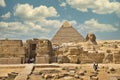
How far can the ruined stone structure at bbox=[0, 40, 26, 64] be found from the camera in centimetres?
2507

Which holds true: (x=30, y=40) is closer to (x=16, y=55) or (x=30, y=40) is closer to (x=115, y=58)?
(x=16, y=55)

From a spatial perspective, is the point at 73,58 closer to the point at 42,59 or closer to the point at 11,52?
the point at 42,59

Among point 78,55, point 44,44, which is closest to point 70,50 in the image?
point 78,55

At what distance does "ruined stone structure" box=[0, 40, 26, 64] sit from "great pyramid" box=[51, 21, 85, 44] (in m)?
21.8

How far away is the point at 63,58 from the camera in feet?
82.6

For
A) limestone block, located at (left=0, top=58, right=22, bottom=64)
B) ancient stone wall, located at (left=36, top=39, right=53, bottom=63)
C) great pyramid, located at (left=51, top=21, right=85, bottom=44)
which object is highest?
great pyramid, located at (left=51, top=21, right=85, bottom=44)

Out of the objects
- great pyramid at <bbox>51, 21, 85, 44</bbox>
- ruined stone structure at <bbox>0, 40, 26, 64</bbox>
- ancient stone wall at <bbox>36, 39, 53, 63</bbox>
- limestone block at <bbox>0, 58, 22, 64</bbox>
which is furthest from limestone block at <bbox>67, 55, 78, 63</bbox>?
great pyramid at <bbox>51, 21, 85, 44</bbox>

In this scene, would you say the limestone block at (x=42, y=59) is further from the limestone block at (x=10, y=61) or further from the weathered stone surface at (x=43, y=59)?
the limestone block at (x=10, y=61)

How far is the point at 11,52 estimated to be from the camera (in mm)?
25453

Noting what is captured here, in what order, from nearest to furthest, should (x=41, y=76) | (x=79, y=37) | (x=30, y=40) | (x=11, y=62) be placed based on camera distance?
(x=41, y=76) → (x=11, y=62) → (x=30, y=40) → (x=79, y=37)

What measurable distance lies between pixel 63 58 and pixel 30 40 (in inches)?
168

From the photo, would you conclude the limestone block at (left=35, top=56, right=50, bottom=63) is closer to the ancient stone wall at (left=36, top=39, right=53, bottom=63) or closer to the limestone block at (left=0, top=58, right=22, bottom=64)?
the ancient stone wall at (left=36, top=39, right=53, bottom=63)

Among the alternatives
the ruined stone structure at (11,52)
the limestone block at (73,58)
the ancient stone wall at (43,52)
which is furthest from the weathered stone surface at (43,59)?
the limestone block at (73,58)

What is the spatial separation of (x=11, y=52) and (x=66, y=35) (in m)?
22.9
